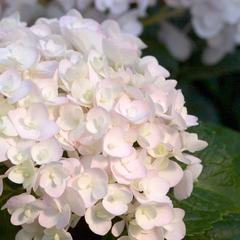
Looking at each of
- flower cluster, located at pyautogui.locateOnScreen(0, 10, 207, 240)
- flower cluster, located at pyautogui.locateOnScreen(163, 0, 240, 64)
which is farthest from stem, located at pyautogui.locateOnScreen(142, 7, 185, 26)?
flower cluster, located at pyautogui.locateOnScreen(0, 10, 207, 240)

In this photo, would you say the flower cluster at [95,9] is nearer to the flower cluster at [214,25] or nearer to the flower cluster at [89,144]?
the flower cluster at [214,25]

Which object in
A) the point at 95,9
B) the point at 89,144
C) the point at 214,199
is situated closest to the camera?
the point at 89,144

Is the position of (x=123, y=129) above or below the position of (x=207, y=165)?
above

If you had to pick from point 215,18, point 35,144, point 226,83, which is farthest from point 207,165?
point 226,83

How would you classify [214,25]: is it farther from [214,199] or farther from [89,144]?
[89,144]

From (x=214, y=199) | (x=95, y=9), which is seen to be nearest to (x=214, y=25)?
(x=95, y=9)

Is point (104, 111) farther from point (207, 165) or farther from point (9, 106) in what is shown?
A: point (207, 165)

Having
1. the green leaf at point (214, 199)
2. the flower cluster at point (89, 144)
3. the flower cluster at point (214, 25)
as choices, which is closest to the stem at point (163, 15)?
the flower cluster at point (214, 25)
